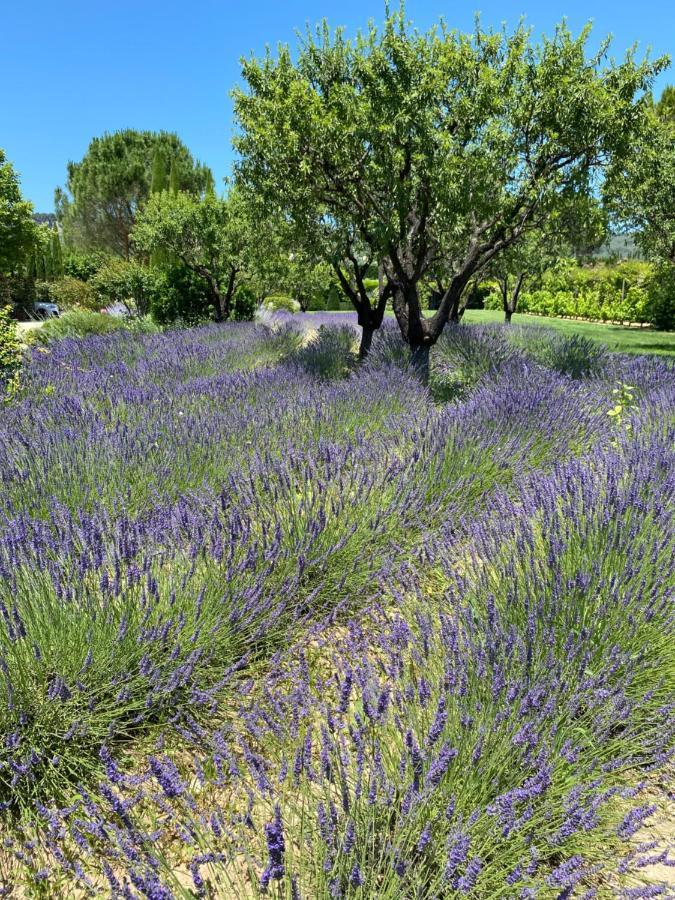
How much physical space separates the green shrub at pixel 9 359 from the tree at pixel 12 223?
19.3 m

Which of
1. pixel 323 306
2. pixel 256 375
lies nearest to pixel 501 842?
pixel 256 375

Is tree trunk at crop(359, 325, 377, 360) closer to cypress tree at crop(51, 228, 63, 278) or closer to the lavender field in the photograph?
the lavender field

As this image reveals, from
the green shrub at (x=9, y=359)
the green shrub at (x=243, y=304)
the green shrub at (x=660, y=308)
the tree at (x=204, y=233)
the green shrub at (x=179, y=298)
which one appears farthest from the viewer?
the green shrub at (x=660, y=308)

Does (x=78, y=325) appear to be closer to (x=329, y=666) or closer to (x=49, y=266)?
(x=329, y=666)

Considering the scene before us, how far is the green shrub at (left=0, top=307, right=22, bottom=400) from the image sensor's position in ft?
17.0

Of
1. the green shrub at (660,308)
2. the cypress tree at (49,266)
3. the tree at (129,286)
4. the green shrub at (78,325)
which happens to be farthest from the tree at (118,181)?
the green shrub at (660,308)

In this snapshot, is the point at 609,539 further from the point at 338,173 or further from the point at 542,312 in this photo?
the point at 542,312

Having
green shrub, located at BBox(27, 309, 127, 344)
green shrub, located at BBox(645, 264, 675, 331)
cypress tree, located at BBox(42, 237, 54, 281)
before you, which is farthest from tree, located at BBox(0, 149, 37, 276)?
green shrub, located at BBox(645, 264, 675, 331)

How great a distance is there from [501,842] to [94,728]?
1239mm

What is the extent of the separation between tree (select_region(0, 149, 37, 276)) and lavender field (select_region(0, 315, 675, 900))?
74.1ft

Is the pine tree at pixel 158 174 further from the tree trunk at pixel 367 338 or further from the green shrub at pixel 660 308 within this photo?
the green shrub at pixel 660 308

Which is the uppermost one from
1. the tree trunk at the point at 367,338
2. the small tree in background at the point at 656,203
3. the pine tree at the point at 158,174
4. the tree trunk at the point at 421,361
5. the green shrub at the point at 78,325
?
the pine tree at the point at 158,174

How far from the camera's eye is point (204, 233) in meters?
12.6

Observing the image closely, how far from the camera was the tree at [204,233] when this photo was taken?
12422 millimetres
